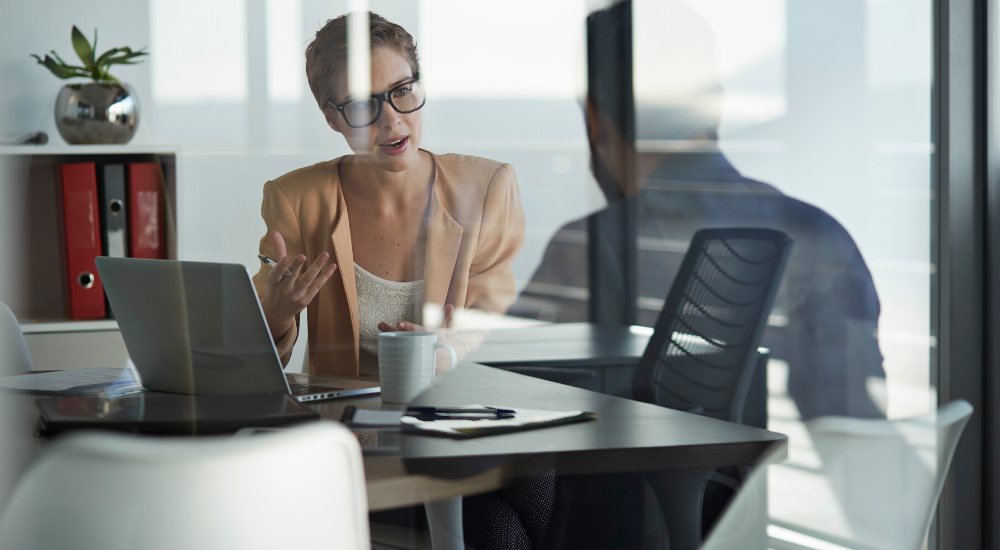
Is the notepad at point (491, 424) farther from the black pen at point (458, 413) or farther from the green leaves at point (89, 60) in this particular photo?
the green leaves at point (89, 60)

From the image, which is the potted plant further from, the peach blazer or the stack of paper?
the stack of paper

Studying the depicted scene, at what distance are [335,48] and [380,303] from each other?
1.60 ft

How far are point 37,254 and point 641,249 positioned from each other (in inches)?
47.5

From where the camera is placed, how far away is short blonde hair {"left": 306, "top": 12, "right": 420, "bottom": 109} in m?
1.42

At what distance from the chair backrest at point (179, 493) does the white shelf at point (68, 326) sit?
60 centimetres

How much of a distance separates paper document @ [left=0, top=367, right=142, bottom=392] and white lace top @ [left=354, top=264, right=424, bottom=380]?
402 millimetres

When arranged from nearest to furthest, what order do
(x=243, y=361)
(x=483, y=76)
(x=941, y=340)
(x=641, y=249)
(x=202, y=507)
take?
(x=202, y=507), (x=243, y=361), (x=483, y=76), (x=641, y=249), (x=941, y=340)

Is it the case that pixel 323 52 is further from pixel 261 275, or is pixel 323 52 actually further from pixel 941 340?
pixel 941 340

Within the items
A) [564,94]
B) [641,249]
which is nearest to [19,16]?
[564,94]

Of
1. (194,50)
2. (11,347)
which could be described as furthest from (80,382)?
(194,50)

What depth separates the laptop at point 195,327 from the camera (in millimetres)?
1244

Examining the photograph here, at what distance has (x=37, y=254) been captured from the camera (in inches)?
51.1

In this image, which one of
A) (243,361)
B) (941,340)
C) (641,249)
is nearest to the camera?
(243,361)

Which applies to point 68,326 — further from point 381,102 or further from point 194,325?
point 381,102
